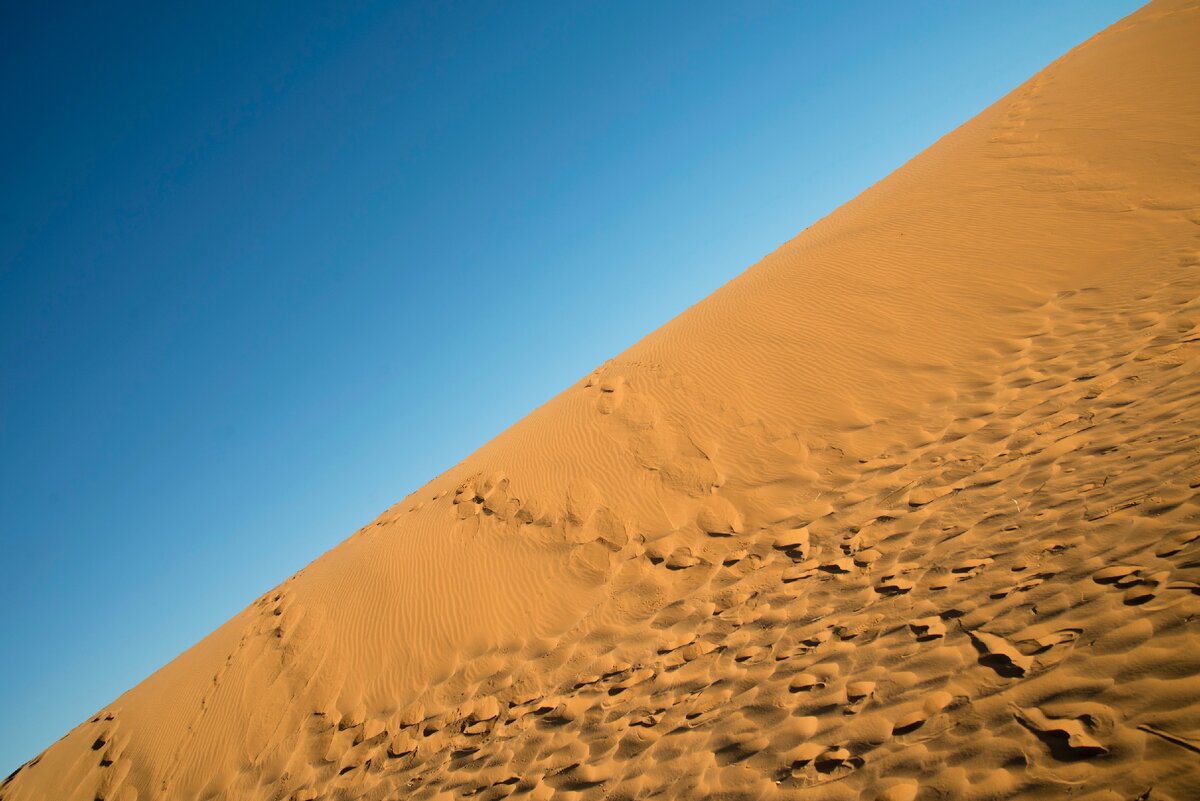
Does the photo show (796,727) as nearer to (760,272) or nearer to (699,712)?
(699,712)

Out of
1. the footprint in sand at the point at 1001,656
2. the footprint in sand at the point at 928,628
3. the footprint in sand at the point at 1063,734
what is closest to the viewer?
the footprint in sand at the point at 1063,734

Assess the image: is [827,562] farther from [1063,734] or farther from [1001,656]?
[1063,734]

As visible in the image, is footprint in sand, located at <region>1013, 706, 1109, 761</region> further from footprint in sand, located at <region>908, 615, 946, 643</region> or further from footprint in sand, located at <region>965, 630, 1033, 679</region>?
footprint in sand, located at <region>908, 615, 946, 643</region>

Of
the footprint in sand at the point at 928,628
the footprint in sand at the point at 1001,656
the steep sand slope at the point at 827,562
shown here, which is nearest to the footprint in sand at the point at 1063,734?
the steep sand slope at the point at 827,562

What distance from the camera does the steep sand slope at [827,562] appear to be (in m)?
2.95

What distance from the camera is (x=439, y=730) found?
17.9 ft

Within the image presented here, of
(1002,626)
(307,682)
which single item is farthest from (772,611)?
(307,682)

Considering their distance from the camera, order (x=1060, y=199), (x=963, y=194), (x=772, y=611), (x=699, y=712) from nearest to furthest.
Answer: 1. (x=699, y=712)
2. (x=772, y=611)
3. (x=1060, y=199)
4. (x=963, y=194)

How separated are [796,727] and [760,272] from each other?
32.9 ft

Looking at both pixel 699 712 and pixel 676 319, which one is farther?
pixel 676 319

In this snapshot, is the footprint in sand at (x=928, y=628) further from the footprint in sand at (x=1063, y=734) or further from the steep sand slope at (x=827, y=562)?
the footprint in sand at (x=1063, y=734)

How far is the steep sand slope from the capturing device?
2947mm

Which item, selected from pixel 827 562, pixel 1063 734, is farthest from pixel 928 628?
pixel 827 562

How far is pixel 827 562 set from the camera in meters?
5.04
